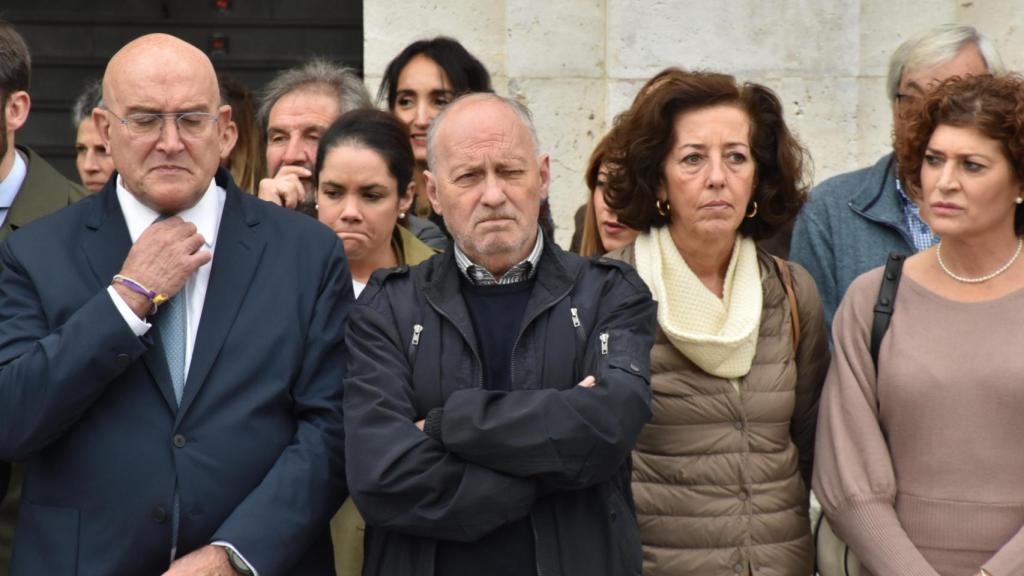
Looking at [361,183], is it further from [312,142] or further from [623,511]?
[623,511]

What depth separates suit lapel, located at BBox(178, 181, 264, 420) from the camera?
3.68 m

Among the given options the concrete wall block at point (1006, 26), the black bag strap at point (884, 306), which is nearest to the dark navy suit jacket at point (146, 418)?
the black bag strap at point (884, 306)

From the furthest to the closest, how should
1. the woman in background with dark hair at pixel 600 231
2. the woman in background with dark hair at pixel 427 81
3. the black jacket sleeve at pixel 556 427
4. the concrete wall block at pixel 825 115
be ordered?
the concrete wall block at pixel 825 115
the woman in background with dark hair at pixel 427 81
the woman in background with dark hair at pixel 600 231
the black jacket sleeve at pixel 556 427

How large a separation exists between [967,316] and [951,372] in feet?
→ 0.54

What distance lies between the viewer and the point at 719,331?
13.9 feet

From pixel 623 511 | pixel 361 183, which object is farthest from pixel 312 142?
pixel 623 511

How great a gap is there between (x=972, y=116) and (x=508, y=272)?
1.34 meters

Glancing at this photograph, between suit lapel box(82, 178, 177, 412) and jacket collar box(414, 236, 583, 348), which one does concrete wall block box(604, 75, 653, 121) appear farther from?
suit lapel box(82, 178, 177, 412)

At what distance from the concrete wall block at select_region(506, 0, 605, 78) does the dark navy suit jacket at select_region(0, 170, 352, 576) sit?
3448 mm

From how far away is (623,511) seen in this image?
375cm

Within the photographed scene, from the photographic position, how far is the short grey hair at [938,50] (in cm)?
513

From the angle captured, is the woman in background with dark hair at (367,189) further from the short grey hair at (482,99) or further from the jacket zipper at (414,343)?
the jacket zipper at (414,343)

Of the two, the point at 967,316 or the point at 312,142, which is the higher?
the point at 312,142

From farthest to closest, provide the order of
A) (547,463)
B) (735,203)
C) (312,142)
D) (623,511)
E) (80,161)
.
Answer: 1. (80,161)
2. (312,142)
3. (735,203)
4. (623,511)
5. (547,463)
